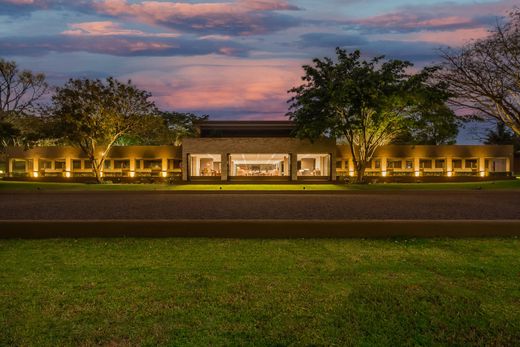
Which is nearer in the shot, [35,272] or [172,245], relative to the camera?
[35,272]

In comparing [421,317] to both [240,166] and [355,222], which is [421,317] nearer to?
[355,222]

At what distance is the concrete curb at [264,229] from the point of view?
322 inches

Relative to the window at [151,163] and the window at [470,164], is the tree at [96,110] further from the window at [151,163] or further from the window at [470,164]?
the window at [470,164]

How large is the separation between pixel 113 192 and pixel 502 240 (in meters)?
19.7

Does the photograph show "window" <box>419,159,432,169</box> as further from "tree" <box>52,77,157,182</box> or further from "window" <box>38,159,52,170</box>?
"window" <box>38,159,52,170</box>

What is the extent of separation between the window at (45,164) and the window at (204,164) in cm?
1758

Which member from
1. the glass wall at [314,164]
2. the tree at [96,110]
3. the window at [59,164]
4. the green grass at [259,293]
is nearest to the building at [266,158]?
the glass wall at [314,164]

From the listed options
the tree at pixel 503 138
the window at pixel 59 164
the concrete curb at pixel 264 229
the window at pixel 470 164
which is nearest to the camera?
the concrete curb at pixel 264 229

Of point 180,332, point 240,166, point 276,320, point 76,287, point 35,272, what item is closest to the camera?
point 180,332

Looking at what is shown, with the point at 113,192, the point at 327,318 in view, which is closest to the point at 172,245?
the point at 327,318

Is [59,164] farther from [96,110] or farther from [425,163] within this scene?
[425,163]

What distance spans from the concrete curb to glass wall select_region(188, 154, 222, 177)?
3047 cm

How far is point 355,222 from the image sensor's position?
8.31 meters

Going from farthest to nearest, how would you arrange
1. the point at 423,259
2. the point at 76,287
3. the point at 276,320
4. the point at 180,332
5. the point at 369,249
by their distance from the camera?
the point at 369,249
the point at 423,259
the point at 76,287
the point at 276,320
the point at 180,332
